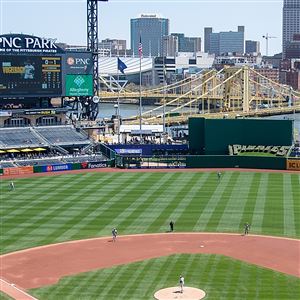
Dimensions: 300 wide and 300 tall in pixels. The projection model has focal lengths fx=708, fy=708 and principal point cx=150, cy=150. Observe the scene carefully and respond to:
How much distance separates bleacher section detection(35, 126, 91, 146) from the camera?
8599cm

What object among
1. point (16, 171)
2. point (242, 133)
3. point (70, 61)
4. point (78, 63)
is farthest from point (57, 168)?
point (242, 133)

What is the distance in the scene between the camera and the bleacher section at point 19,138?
82.7 m

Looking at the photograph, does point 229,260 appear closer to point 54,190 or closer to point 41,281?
point 41,281

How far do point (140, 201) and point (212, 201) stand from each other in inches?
235

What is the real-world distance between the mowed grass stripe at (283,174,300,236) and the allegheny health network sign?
29635 millimetres

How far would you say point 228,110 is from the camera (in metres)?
152

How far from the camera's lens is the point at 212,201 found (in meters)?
58.0

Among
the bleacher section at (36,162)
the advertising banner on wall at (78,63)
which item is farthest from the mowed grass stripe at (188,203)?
the advertising banner on wall at (78,63)

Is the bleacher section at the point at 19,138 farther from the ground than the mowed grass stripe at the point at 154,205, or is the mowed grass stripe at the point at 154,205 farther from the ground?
the bleacher section at the point at 19,138

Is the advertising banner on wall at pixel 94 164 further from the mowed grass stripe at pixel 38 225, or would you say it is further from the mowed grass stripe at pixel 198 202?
the mowed grass stripe at pixel 38 225

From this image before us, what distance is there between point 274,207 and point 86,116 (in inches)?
1715

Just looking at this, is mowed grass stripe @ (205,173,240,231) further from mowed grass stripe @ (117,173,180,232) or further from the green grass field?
mowed grass stripe @ (117,173,180,232)

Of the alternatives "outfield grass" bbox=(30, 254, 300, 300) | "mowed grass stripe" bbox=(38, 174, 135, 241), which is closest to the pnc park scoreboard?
"mowed grass stripe" bbox=(38, 174, 135, 241)

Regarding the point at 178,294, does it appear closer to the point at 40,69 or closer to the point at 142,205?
the point at 142,205
